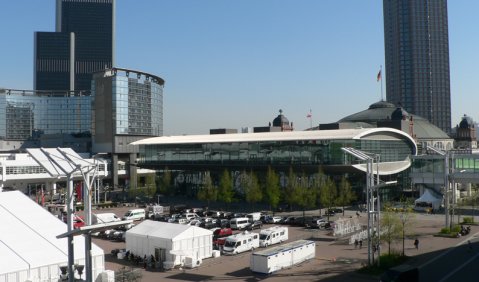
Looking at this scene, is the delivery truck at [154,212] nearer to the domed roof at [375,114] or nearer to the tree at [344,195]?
the tree at [344,195]

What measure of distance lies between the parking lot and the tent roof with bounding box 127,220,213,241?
2.05 meters

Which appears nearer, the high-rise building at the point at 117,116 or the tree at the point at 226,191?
the tree at the point at 226,191

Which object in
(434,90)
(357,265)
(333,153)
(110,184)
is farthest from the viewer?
(434,90)

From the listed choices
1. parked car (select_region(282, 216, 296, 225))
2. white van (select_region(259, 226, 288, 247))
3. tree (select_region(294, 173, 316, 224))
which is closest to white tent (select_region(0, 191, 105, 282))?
white van (select_region(259, 226, 288, 247))

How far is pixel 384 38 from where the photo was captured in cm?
19225

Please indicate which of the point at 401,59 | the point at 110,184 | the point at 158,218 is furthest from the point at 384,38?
Answer: the point at 158,218

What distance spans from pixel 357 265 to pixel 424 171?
3536 centimetres

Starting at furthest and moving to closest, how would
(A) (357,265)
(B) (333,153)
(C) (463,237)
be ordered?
1. (B) (333,153)
2. (C) (463,237)
3. (A) (357,265)

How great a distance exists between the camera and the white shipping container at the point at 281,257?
29734 millimetres

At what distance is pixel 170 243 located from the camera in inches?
1302

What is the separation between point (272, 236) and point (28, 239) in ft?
59.3

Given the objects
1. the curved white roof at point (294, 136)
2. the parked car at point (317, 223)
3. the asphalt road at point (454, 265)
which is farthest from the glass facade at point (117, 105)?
the asphalt road at point (454, 265)

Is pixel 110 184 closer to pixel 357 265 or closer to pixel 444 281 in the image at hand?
pixel 357 265

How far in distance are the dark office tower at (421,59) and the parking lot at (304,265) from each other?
14848cm
